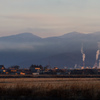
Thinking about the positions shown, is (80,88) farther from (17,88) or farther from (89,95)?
(17,88)

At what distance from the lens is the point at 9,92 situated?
1458 inches

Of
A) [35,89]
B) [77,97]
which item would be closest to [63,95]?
[77,97]

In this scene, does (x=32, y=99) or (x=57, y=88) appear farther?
(x=57, y=88)

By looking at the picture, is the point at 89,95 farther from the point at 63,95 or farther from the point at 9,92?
the point at 9,92

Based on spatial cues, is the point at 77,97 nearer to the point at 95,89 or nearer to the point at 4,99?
the point at 95,89

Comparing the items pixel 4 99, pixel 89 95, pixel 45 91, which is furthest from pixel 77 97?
pixel 4 99

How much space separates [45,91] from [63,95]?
2.12m

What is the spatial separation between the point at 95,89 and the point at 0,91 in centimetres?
898

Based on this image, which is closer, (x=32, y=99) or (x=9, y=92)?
(x=32, y=99)

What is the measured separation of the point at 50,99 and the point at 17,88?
493cm

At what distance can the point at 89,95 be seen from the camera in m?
35.4

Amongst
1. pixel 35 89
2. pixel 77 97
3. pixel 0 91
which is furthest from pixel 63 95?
pixel 0 91

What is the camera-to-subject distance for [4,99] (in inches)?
1351

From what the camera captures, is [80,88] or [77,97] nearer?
[77,97]
